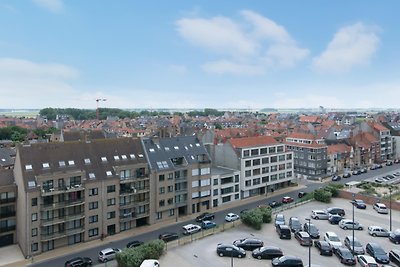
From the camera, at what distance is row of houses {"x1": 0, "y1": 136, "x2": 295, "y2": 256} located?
44781mm

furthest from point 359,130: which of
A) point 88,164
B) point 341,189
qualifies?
point 88,164

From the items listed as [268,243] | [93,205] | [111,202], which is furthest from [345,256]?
[93,205]

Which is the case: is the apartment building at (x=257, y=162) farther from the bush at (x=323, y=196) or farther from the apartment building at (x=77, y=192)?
the apartment building at (x=77, y=192)

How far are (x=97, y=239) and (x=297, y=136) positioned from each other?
6320 centimetres

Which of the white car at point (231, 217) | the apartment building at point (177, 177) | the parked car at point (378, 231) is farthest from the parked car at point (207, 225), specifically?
the parked car at point (378, 231)

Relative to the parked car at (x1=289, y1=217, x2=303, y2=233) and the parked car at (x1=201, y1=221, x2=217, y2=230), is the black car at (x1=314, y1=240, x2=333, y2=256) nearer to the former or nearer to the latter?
the parked car at (x1=289, y1=217, x2=303, y2=233)

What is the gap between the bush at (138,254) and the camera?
3688 cm

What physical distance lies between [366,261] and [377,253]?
3.67 metres

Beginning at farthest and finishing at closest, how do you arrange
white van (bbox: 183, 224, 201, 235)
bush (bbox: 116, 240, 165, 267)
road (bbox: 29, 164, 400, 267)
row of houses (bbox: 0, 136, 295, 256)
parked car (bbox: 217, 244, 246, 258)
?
1. white van (bbox: 183, 224, 201, 235)
2. row of houses (bbox: 0, 136, 295, 256)
3. road (bbox: 29, 164, 400, 267)
4. parked car (bbox: 217, 244, 246, 258)
5. bush (bbox: 116, 240, 165, 267)

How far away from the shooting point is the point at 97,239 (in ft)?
160

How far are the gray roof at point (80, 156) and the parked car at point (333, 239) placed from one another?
92.5 feet

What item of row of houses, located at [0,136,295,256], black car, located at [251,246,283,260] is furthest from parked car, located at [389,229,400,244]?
row of houses, located at [0,136,295,256]

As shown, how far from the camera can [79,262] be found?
39938 mm

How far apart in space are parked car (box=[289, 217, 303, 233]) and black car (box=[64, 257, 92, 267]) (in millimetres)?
27018
